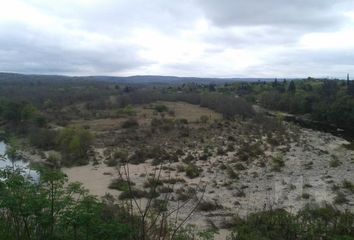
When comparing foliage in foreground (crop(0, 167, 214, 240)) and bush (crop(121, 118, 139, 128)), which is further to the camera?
bush (crop(121, 118, 139, 128))

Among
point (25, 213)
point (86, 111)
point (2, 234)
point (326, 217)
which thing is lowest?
point (86, 111)

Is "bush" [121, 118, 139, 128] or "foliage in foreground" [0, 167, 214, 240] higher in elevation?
"foliage in foreground" [0, 167, 214, 240]

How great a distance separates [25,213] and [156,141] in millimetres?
37116

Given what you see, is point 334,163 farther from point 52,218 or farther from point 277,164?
point 52,218

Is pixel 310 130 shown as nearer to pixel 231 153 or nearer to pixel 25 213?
pixel 231 153

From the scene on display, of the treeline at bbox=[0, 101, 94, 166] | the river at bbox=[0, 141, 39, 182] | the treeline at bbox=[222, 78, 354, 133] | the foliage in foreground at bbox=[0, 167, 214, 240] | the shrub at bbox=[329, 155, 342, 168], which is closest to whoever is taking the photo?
the foliage in foreground at bbox=[0, 167, 214, 240]

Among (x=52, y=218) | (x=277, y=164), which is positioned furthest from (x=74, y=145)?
(x=52, y=218)

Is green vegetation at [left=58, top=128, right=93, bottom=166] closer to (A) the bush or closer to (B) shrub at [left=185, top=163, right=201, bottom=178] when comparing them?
(B) shrub at [left=185, top=163, right=201, bottom=178]

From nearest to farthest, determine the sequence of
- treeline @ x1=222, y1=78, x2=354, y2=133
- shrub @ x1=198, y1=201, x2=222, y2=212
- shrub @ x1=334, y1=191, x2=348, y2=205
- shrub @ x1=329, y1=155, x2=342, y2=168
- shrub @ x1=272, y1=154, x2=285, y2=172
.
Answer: shrub @ x1=198, y1=201, x2=222, y2=212
shrub @ x1=334, y1=191, x2=348, y2=205
shrub @ x1=272, y1=154, x2=285, y2=172
shrub @ x1=329, y1=155, x2=342, y2=168
treeline @ x1=222, y1=78, x2=354, y2=133

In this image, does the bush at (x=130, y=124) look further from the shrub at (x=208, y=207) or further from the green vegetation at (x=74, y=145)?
the shrub at (x=208, y=207)

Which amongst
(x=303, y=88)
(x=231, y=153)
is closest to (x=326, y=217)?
(x=231, y=153)

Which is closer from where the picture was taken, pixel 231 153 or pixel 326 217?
pixel 326 217

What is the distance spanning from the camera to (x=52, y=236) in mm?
6168

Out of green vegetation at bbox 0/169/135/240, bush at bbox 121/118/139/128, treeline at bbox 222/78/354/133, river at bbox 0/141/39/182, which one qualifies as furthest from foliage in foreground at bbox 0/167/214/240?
treeline at bbox 222/78/354/133
